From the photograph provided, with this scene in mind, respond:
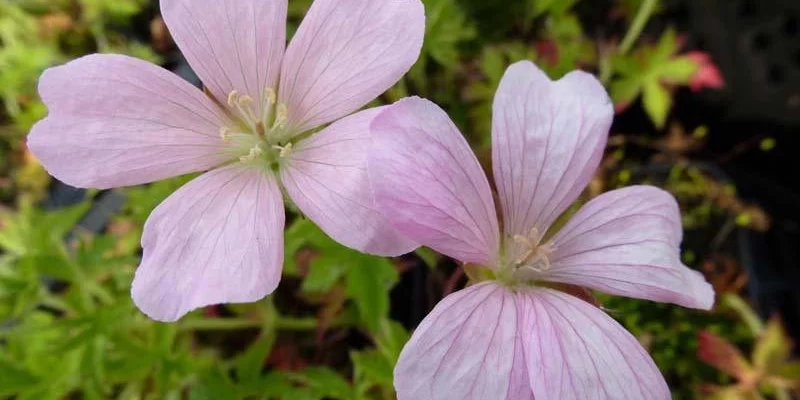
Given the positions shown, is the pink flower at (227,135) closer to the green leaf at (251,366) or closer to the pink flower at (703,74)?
the green leaf at (251,366)

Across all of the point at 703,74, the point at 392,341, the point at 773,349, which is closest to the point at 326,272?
the point at 392,341

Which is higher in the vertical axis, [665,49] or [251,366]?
[665,49]

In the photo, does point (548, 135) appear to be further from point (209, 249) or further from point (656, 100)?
point (656, 100)

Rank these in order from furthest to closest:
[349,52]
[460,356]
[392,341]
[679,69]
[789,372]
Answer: [679,69]
[789,372]
[392,341]
[349,52]
[460,356]

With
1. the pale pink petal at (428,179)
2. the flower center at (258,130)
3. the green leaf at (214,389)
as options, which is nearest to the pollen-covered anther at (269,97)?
the flower center at (258,130)

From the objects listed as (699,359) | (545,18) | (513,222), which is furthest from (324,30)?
(545,18)

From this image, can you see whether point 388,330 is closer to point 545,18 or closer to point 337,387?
point 337,387
